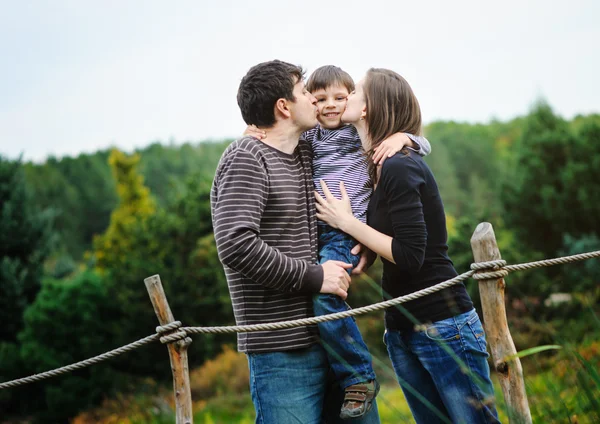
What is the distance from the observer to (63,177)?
5175 cm

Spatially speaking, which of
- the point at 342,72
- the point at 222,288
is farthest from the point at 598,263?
the point at 342,72

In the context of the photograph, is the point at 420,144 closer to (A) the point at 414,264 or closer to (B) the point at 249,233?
(A) the point at 414,264

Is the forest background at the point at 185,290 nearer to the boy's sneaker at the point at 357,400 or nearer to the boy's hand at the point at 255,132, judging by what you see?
the boy's sneaker at the point at 357,400

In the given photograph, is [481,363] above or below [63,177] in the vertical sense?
below

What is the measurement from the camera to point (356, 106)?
252cm

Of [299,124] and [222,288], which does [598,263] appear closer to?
[222,288]

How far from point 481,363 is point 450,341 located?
14 cm

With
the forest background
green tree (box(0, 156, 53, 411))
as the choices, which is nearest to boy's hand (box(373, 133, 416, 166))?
the forest background

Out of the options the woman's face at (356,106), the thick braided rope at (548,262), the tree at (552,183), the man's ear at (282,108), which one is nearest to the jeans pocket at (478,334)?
the thick braided rope at (548,262)

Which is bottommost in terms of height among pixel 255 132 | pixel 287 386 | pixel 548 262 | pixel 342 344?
pixel 287 386

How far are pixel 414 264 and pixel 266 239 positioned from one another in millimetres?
564

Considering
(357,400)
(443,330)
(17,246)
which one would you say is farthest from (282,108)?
(17,246)

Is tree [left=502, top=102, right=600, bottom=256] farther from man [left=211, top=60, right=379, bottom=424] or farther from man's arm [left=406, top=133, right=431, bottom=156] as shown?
man [left=211, top=60, right=379, bottom=424]

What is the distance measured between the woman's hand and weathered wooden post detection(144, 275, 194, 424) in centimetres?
73
